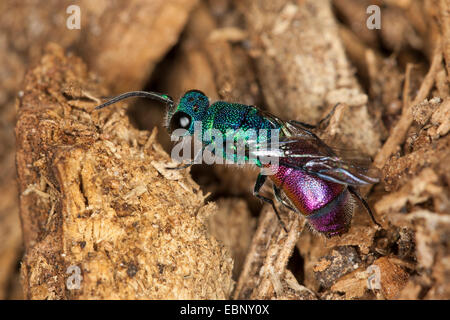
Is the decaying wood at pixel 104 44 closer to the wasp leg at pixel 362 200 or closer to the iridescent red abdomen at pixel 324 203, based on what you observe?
the iridescent red abdomen at pixel 324 203

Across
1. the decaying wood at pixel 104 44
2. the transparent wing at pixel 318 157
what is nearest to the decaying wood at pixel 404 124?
the transparent wing at pixel 318 157

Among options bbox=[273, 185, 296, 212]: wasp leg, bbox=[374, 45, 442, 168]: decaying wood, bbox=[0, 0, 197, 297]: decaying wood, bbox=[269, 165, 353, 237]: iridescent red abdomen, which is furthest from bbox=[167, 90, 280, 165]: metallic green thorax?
bbox=[0, 0, 197, 297]: decaying wood

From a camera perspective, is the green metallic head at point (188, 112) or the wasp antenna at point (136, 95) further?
the green metallic head at point (188, 112)

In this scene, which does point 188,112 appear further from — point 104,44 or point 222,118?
point 104,44

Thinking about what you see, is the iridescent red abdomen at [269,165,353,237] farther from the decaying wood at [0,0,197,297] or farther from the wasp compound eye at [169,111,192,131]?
the decaying wood at [0,0,197,297]

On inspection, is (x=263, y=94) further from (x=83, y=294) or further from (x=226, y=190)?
(x=83, y=294)

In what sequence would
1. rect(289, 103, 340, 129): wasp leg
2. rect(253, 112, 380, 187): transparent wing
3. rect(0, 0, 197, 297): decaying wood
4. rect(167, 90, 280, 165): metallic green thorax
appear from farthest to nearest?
1. rect(0, 0, 197, 297): decaying wood
2. rect(289, 103, 340, 129): wasp leg
3. rect(167, 90, 280, 165): metallic green thorax
4. rect(253, 112, 380, 187): transparent wing
